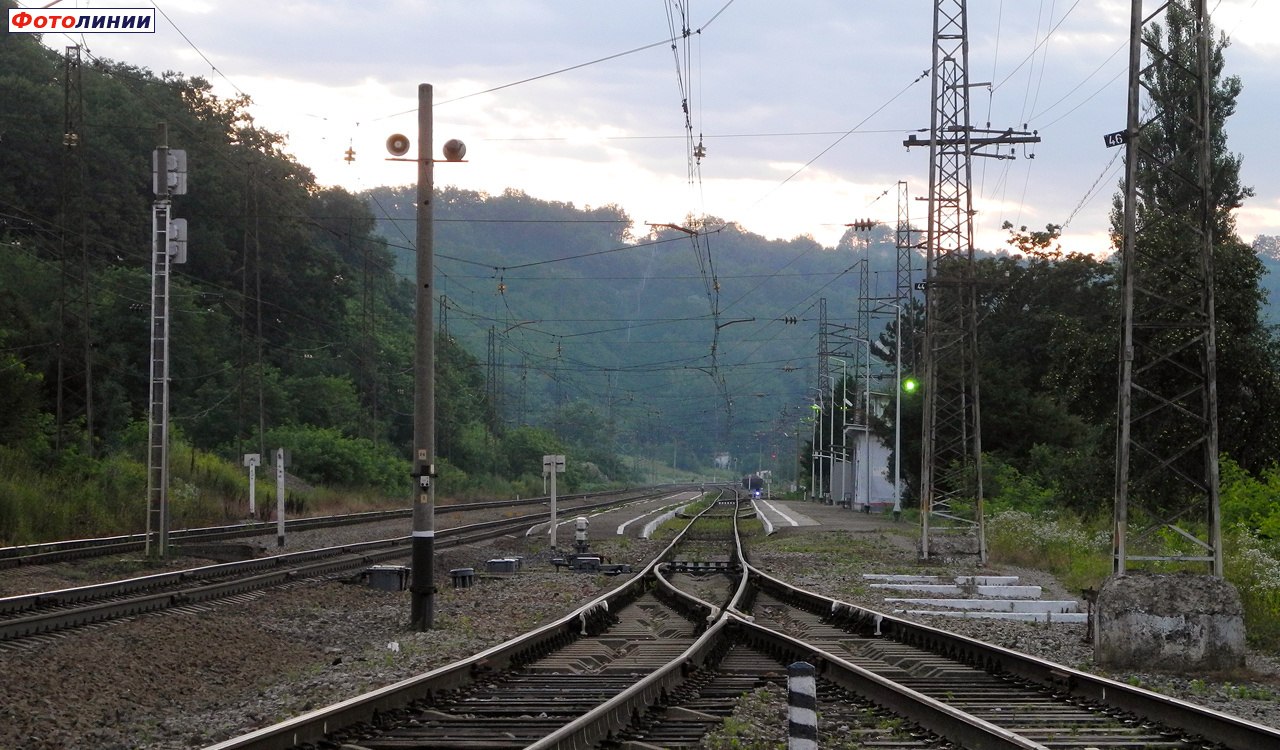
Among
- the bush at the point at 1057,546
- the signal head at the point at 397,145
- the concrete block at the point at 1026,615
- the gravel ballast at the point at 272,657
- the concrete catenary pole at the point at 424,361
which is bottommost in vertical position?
the bush at the point at 1057,546

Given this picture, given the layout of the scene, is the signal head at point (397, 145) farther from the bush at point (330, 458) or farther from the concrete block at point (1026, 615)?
the bush at point (330, 458)

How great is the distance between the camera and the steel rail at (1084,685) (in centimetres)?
837

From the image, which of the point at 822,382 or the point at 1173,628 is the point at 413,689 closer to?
the point at 1173,628

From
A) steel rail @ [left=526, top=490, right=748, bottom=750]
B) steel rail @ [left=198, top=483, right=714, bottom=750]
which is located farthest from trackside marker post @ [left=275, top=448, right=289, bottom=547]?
steel rail @ [left=526, top=490, right=748, bottom=750]

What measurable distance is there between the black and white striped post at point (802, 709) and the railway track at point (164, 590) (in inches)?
431

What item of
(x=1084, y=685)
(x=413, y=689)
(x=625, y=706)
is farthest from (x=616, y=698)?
(x=1084, y=685)

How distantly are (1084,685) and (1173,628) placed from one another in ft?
9.45

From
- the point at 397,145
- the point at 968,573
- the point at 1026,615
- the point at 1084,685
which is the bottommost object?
the point at 968,573

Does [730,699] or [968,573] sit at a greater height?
[730,699]

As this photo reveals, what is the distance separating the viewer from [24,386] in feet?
125

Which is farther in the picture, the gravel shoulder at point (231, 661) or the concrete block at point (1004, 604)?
the concrete block at point (1004, 604)

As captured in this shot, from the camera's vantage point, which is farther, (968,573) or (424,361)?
(968,573)

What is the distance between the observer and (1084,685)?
416 inches

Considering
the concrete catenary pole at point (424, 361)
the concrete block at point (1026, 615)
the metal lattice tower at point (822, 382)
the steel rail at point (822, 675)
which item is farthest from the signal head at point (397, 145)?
the metal lattice tower at point (822, 382)
